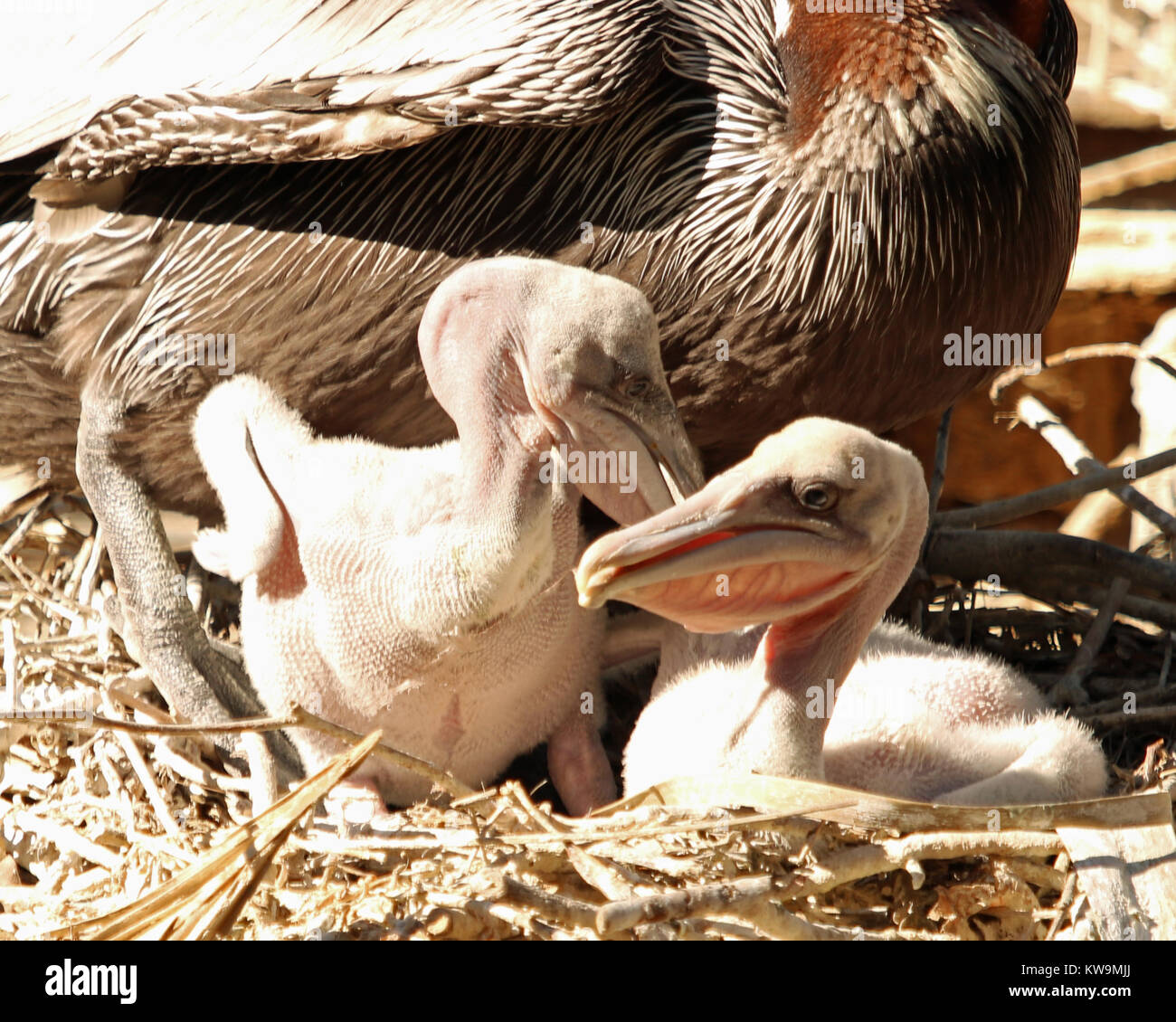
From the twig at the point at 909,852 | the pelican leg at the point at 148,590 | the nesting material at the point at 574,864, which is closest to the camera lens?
the nesting material at the point at 574,864

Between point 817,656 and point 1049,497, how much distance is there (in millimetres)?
1085

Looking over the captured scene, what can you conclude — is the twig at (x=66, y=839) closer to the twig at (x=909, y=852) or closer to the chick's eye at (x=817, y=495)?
the twig at (x=909, y=852)

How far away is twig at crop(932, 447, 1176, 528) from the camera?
3061 millimetres

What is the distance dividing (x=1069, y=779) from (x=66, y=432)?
1.86 m

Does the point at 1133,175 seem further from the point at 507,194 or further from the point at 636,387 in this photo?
the point at 636,387

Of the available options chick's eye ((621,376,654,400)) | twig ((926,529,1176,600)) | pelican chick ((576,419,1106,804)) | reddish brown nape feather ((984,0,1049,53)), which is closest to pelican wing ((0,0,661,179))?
chick's eye ((621,376,654,400))

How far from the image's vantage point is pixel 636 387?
2.30 metres

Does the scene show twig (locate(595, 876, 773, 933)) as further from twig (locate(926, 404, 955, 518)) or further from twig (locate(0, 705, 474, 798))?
twig (locate(926, 404, 955, 518))

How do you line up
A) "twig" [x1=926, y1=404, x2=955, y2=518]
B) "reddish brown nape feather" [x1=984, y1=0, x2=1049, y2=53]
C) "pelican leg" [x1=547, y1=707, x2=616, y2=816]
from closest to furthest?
"pelican leg" [x1=547, y1=707, x2=616, y2=816], "reddish brown nape feather" [x1=984, y1=0, x2=1049, y2=53], "twig" [x1=926, y1=404, x2=955, y2=518]

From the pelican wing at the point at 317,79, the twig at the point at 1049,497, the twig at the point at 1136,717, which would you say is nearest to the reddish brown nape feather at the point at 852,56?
the pelican wing at the point at 317,79

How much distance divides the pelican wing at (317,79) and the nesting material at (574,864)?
0.86m

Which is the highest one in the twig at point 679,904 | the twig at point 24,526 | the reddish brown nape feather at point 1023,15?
the reddish brown nape feather at point 1023,15

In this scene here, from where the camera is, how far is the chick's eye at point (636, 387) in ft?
7.52
